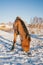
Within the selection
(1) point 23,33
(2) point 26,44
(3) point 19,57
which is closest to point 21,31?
(1) point 23,33

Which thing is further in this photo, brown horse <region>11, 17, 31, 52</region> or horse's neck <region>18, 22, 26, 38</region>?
horse's neck <region>18, 22, 26, 38</region>

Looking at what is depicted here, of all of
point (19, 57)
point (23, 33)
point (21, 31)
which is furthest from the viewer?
point (21, 31)

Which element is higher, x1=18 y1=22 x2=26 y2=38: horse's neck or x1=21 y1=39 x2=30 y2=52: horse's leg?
x1=18 y1=22 x2=26 y2=38: horse's neck

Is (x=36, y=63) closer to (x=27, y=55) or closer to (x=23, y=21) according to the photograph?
(x=27, y=55)

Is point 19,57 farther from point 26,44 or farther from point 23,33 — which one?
point 23,33

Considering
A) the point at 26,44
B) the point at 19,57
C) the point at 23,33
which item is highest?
the point at 23,33

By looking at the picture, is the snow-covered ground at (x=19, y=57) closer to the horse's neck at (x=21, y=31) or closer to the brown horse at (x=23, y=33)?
the brown horse at (x=23, y=33)

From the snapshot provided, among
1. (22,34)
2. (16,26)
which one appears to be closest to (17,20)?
Result: (16,26)

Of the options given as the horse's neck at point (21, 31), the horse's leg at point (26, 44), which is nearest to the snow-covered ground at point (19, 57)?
the horse's leg at point (26, 44)

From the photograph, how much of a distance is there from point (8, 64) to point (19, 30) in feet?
6.74

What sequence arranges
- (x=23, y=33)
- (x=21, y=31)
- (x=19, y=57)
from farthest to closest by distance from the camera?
(x=21, y=31)
(x=23, y=33)
(x=19, y=57)

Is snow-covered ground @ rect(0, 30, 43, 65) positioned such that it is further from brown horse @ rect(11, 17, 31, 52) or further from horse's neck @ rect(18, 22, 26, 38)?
horse's neck @ rect(18, 22, 26, 38)

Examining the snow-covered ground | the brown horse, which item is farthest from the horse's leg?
the snow-covered ground

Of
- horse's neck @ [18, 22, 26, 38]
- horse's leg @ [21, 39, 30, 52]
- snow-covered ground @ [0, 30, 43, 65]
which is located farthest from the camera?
horse's neck @ [18, 22, 26, 38]
